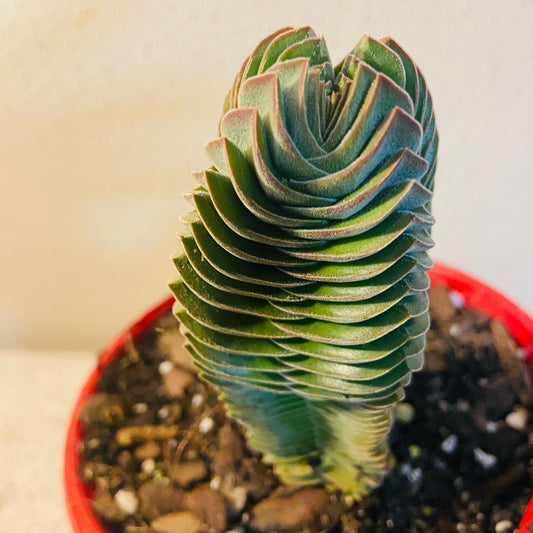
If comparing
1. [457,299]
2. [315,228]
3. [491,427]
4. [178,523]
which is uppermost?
[315,228]

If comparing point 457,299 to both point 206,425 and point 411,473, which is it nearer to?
point 411,473

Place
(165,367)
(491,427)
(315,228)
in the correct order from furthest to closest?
(165,367), (491,427), (315,228)

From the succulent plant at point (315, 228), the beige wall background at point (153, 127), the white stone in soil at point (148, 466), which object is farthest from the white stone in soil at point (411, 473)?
the beige wall background at point (153, 127)

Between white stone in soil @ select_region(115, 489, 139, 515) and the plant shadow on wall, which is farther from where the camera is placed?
white stone in soil @ select_region(115, 489, 139, 515)

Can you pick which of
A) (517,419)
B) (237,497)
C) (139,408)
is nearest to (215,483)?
(237,497)

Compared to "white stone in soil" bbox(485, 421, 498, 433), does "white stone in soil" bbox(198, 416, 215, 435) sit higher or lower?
lower

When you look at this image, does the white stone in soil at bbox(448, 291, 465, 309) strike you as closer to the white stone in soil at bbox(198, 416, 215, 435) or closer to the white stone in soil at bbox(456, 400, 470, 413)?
the white stone in soil at bbox(456, 400, 470, 413)

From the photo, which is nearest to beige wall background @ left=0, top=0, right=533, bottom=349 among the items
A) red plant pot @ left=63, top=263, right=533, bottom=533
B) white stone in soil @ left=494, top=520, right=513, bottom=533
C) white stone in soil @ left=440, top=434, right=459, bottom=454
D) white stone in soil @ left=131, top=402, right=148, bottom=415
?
red plant pot @ left=63, top=263, right=533, bottom=533
